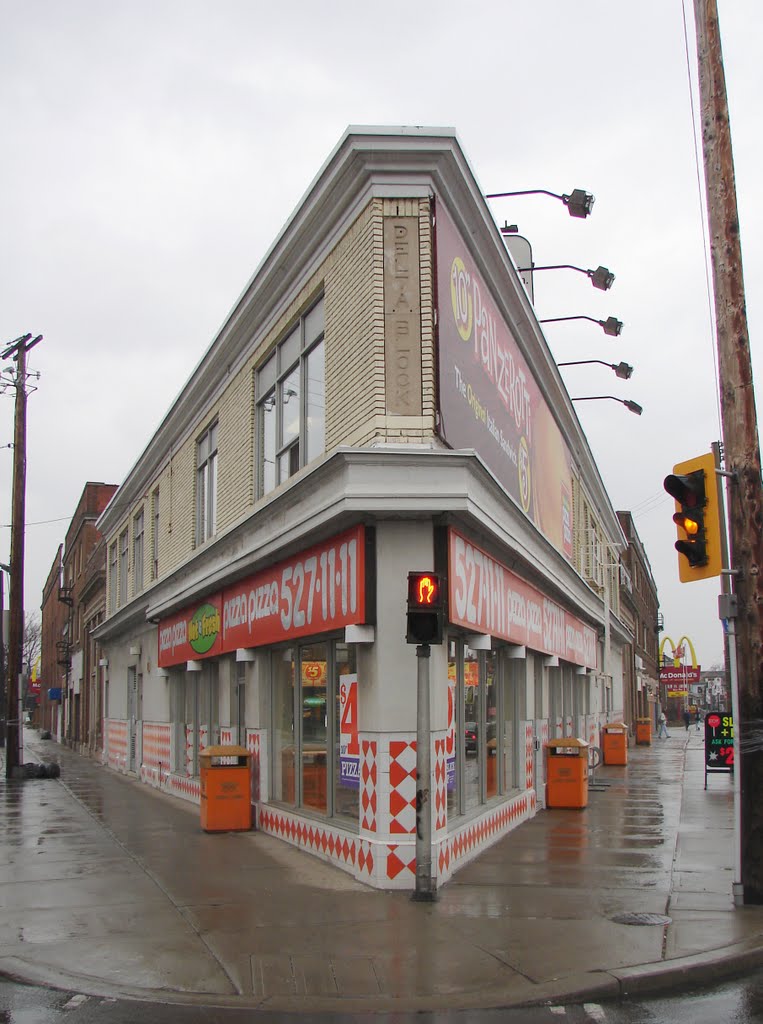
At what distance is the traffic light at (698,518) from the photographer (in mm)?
9859

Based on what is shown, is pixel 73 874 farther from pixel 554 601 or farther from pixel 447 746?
pixel 554 601

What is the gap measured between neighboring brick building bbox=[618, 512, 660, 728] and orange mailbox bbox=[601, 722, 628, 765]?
41.0ft

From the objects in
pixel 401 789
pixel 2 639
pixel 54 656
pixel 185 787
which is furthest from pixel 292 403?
pixel 54 656

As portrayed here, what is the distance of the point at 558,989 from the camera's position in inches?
268

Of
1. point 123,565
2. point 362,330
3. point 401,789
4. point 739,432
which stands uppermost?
point 362,330

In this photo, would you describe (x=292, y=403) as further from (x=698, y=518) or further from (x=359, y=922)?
(x=359, y=922)

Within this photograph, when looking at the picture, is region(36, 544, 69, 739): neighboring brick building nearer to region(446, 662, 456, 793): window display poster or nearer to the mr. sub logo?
the mr. sub logo

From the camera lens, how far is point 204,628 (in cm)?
1762

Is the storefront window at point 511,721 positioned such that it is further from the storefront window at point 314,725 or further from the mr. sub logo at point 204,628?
the mr. sub logo at point 204,628

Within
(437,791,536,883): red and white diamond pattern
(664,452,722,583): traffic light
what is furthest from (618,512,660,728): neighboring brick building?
(664,452,722,583): traffic light

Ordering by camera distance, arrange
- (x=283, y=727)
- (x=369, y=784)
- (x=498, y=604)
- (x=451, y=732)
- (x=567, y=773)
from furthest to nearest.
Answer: (x=567, y=773), (x=283, y=727), (x=498, y=604), (x=451, y=732), (x=369, y=784)

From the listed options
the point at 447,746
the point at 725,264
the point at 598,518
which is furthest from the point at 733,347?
the point at 598,518

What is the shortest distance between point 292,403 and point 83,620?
32.2m

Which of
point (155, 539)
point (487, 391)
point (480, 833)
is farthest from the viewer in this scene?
point (155, 539)
